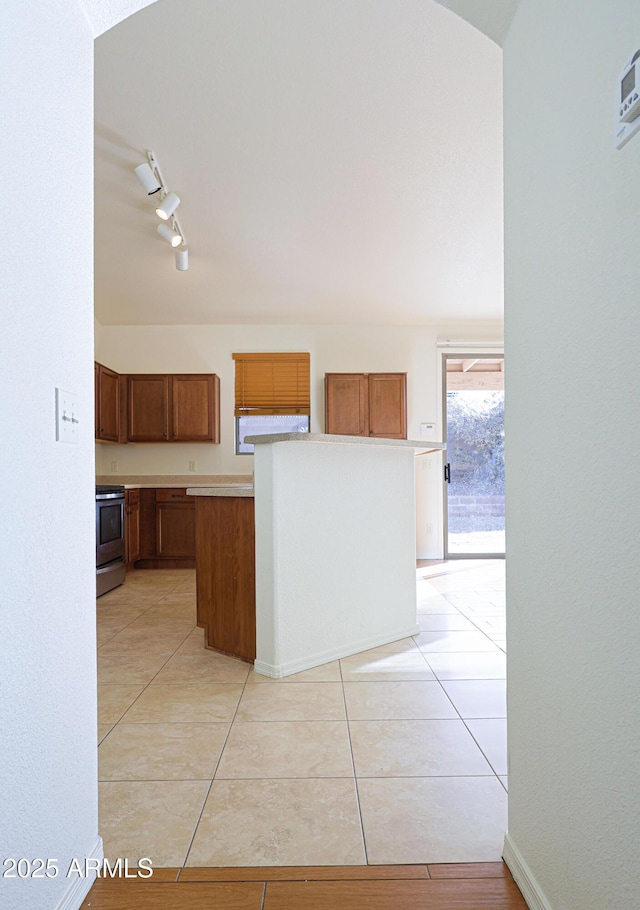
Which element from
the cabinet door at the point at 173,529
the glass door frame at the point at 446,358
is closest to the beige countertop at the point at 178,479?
the cabinet door at the point at 173,529

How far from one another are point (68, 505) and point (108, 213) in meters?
3.99

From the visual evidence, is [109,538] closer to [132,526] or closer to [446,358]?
[132,526]

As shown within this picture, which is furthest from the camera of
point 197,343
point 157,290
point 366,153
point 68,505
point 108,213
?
point 197,343

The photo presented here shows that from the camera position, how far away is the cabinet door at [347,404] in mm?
5852

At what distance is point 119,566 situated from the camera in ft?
15.9

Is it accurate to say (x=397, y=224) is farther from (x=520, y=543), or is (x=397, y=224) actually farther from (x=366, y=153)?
(x=520, y=543)

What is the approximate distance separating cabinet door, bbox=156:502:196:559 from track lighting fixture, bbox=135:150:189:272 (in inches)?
92.1

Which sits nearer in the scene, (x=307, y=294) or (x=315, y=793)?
(x=315, y=793)

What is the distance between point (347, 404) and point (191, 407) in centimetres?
163

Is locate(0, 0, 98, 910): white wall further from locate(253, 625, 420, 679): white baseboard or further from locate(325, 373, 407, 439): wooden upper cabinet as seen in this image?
locate(325, 373, 407, 439): wooden upper cabinet

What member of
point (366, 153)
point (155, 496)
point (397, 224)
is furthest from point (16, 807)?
point (155, 496)

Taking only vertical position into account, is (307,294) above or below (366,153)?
below

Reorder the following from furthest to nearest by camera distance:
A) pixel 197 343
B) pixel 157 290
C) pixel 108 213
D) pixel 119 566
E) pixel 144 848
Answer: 1. pixel 197 343
2. pixel 157 290
3. pixel 119 566
4. pixel 108 213
5. pixel 144 848

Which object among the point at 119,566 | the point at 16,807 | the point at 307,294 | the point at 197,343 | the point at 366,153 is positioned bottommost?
the point at 119,566
